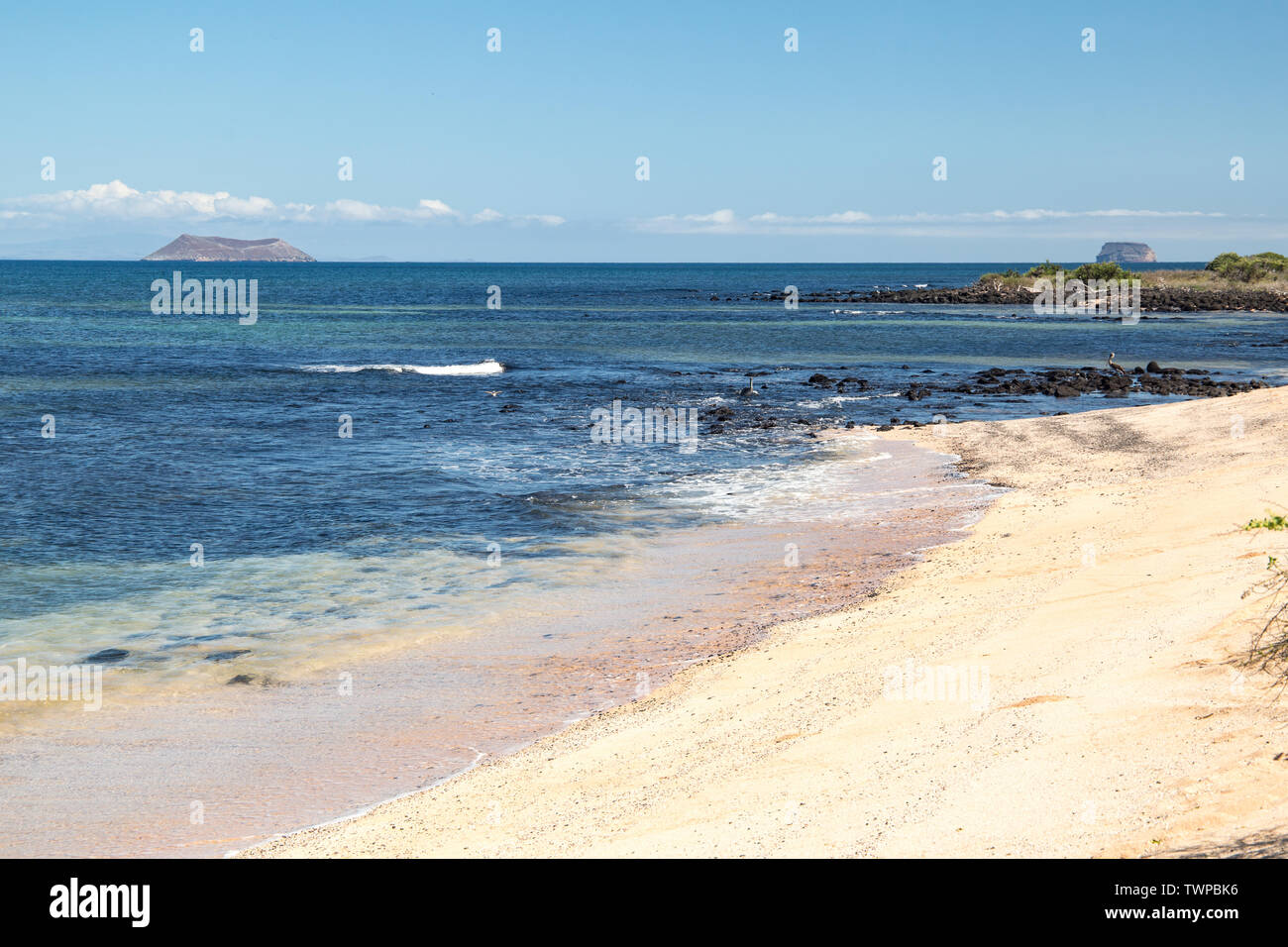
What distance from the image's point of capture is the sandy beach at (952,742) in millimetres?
7250

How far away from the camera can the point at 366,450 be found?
31328 mm

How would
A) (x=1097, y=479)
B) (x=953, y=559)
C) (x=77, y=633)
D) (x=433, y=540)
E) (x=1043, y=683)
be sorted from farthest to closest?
(x=1097, y=479)
(x=433, y=540)
(x=953, y=559)
(x=77, y=633)
(x=1043, y=683)

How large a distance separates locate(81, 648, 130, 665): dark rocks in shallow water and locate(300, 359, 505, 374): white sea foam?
131ft

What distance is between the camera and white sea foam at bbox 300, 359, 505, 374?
53.2m

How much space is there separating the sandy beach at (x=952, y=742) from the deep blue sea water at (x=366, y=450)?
5660mm

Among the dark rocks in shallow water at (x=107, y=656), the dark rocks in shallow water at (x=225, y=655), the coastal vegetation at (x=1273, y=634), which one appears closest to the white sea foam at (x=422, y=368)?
the dark rocks in shallow water at (x=107, y=656)

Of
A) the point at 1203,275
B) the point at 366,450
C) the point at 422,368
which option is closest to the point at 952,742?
the point at 366,450

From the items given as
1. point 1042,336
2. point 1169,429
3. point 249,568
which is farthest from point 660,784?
point 1042,336

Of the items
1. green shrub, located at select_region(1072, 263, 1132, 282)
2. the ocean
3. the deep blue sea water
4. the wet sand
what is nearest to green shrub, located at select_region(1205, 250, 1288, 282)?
green shrub, located at select_region(1072, 263, 1132, 282)

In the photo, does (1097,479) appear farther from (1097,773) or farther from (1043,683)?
(1097,773)

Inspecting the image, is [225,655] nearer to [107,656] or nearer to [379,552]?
[107,656]

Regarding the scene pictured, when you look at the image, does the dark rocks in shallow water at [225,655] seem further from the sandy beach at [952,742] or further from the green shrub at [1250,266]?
the green shrub at [1250,266]
